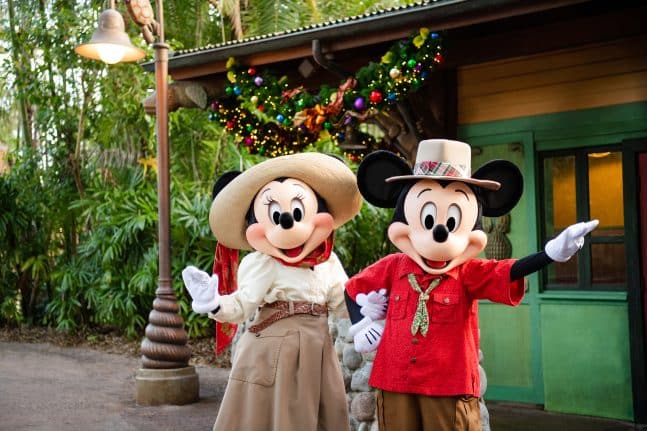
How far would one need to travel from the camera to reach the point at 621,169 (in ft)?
21.5

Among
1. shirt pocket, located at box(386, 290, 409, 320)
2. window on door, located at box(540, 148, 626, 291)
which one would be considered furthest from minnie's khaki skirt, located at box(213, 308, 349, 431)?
window on door, located at box(540, 148, 626, 291)

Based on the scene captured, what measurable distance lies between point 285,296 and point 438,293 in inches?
38.5

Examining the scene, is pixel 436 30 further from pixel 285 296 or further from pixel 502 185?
pixel 285 296

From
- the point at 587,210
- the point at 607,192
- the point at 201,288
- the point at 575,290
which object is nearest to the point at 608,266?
the point at 575,290

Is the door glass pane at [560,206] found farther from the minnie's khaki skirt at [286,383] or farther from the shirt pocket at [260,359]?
the shirt pocket at [260,359]

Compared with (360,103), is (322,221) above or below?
below

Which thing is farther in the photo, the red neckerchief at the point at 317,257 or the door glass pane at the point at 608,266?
the door glass pane at the point at 608,266

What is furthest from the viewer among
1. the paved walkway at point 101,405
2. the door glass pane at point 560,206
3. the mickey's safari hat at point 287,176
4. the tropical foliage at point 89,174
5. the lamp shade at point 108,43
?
the tropical foliage at point 89,174

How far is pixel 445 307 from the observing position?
386 cm

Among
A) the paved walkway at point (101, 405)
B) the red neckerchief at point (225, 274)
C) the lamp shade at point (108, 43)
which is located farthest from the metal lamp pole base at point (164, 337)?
the red neckerchief at point (225, 274)

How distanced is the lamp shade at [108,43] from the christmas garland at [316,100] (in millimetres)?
937

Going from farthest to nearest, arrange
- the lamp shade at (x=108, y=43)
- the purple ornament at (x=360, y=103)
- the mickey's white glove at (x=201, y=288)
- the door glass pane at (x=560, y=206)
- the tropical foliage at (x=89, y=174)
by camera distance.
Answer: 1. the tropical foliage at (x=89, y=174)
2. the lamp shade at (x=108, y=43)
3. the door glass pane at (x=560, y=206)
4. the purple ornament at (x=360, y=103)
5. the mickey's white glove at (x=201, y=288)

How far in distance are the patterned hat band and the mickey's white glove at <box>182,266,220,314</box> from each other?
1193 mm

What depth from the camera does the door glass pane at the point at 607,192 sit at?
6566 mm
